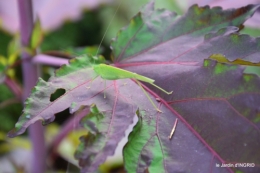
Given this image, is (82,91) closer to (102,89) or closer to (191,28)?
(102,89)

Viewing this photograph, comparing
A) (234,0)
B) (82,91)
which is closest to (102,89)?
(82,91)

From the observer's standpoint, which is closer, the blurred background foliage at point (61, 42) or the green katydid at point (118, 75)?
the green katydid at point (118, 75)

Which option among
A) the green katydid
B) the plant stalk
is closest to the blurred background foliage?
the plant stalk

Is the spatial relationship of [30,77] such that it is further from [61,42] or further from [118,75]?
[61,42]

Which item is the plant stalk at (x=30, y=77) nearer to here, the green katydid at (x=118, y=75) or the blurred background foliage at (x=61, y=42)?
the blurred background foliage at (x=61, y=42)

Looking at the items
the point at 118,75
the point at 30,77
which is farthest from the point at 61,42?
the point at 118,75

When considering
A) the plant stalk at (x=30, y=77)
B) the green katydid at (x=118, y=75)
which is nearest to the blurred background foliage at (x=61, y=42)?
the plant stalk at (x=30, y=77)
